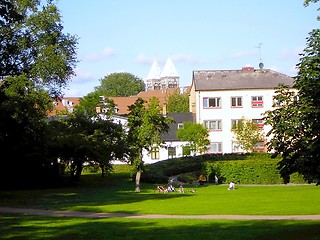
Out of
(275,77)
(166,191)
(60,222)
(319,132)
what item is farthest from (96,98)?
(319,132)

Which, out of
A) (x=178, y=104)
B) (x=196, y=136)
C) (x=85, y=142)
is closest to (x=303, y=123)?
(x=85, y=142)

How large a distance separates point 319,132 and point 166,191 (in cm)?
2694

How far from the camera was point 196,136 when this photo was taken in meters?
74.9

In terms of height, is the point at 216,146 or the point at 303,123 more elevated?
the point at 216,146

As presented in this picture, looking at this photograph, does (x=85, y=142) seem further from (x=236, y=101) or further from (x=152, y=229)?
(x=236, y=101)

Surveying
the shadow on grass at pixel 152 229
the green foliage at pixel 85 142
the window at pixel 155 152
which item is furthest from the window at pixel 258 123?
the shadow on grass at pixel 152 229

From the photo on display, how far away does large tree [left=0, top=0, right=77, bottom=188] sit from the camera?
36219 mm

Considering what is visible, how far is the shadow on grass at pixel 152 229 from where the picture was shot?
1562cm

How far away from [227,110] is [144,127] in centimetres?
4019

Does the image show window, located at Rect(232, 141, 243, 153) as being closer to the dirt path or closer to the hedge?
the hedge

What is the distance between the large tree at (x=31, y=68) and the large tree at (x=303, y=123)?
23172 mm

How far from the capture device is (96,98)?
8944 centimetres

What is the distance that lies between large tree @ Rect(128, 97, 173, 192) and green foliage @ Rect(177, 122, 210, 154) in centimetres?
3214

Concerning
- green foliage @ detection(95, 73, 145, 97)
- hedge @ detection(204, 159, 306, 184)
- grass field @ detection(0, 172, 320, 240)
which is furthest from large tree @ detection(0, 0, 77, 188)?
green foliage @ detection(95, 73, 145, 97)
